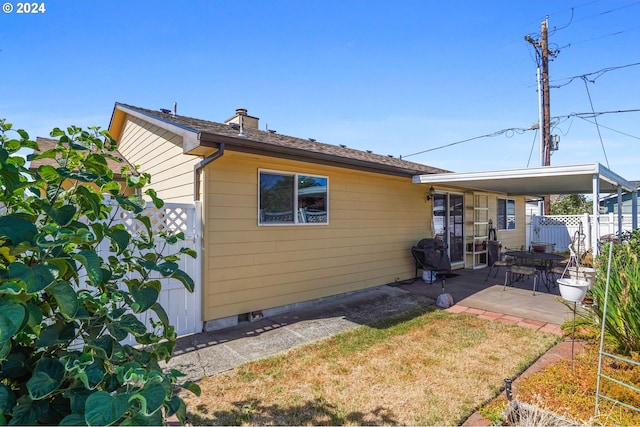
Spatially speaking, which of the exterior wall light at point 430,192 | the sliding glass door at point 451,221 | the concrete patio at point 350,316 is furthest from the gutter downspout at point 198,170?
the sliding glass door at point 451,221

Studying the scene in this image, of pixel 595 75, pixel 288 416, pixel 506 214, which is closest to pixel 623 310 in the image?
pixel 288 416

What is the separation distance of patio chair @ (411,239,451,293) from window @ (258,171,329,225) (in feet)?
9.80

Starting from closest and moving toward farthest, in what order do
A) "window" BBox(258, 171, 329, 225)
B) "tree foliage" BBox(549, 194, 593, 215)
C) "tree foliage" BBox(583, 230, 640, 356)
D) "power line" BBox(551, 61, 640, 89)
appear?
"tree foliage" BBox(583, 230, 640, 356)
"window" BBox(258, 171, 329, 225)
"power line" BBox(551, 61, 640, 89)
"tree foliage" BBox(549, 194, 593, 215)

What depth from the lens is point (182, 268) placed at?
4.64m

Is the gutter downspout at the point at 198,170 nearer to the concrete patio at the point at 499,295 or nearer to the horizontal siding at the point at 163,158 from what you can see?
the horizontal siding at the point at 163,158

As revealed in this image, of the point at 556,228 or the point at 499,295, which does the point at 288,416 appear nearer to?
the point at 499,295

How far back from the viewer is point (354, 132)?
1598cm

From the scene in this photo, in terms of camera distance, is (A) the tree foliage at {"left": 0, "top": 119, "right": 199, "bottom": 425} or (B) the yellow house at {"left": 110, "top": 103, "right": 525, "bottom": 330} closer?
(A) the tree foliage at {"left": 0, "top": 119, "right": 199, "bottom": 425}

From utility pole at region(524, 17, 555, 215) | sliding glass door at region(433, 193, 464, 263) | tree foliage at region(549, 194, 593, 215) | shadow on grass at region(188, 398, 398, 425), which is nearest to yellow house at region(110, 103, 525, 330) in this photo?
sliding glass door at region(433, 193, 464, 263)

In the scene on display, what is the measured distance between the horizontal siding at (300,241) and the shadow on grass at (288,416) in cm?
225

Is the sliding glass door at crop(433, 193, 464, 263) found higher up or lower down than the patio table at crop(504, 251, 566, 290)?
higher up

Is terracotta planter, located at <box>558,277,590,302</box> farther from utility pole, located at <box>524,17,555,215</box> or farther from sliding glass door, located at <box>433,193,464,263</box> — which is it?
→ utility pole, located at <box>524,17,555,215</box>

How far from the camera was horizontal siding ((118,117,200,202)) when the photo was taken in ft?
18.0

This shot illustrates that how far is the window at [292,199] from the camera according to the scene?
5613mm
